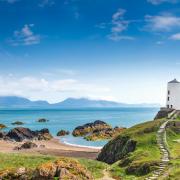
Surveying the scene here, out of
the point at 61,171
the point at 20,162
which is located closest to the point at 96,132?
the point at 20,162

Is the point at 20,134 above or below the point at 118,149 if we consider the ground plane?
below

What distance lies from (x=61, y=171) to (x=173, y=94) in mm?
68203

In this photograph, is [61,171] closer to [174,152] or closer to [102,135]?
[174,152]

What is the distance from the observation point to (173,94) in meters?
98.6

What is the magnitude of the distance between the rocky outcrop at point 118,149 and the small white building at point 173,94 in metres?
28.8

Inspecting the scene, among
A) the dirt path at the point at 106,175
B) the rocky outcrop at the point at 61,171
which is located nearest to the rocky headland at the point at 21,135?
the dirt path at the point at 106,175

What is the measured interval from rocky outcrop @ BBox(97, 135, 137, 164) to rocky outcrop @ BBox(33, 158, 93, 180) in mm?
30147

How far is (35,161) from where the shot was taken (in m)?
58.4

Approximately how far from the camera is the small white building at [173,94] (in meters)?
98.2

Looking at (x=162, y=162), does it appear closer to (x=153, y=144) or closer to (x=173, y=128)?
(x=153, y=144)

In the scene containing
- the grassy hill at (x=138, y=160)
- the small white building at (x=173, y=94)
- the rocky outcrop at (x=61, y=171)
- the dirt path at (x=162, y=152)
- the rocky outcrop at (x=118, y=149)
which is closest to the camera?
the rocky outcrop at (x=61, y=171)

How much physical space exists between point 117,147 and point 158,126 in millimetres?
9214

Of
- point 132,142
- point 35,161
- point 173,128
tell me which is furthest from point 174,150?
point 35,161

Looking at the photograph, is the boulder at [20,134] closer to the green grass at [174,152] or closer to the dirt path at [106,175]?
the green grass at [174,152]
